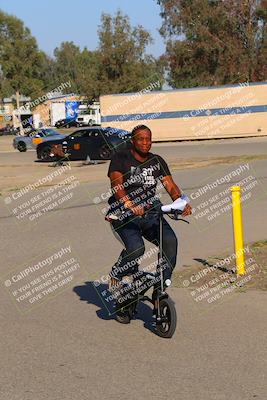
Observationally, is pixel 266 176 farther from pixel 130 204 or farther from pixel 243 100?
pixel 243 100

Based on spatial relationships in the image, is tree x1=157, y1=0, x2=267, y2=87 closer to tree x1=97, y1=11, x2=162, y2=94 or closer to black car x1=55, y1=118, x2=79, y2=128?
tree x1=97, y1=11, x2=162, y2=94

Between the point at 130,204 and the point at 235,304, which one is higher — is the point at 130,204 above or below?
above

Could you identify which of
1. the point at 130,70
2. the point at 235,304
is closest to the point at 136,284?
the point at 235,304

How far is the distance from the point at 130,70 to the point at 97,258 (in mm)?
68285

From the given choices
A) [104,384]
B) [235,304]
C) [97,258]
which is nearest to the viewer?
[104,384]

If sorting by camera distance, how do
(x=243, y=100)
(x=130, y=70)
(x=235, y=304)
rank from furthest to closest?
(x=130, y=70) < (x=243, y=100) < (x=235, y=304)

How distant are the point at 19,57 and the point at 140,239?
83338 millimetres

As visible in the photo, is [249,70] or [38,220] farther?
[249,70]

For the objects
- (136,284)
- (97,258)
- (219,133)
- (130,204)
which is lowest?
(219,133)

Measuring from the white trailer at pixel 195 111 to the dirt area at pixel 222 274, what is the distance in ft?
120

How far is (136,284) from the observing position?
6207 millimetres

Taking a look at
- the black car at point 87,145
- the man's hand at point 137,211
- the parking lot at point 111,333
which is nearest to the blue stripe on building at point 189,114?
the black car at point 87,145

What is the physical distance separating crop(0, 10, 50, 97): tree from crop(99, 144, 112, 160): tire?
180ft

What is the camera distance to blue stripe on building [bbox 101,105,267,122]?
4538 centimetres
